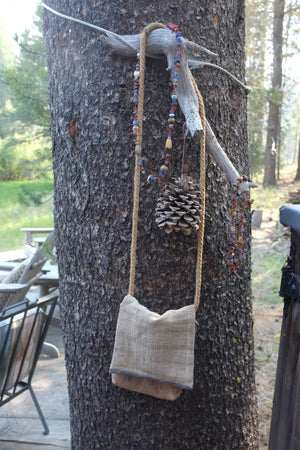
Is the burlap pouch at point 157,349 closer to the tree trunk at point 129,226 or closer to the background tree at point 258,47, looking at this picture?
the tree trunk at point 129,226

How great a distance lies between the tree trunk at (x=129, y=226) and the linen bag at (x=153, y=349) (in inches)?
5.4

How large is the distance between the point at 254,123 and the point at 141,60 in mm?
13936

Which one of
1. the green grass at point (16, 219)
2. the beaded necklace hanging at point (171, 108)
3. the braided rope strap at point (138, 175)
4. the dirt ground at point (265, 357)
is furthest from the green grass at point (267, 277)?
the green grass at point (16, 219)

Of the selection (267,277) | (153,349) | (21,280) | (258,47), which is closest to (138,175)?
(153,349)

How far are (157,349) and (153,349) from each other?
1 cm

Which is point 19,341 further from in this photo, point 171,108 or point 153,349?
point 171,108

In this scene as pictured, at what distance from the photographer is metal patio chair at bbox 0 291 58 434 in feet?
7.32

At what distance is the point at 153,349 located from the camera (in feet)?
4.07

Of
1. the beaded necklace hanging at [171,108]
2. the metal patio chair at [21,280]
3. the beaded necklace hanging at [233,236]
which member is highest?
the beaded necklace hanging at [171,108]

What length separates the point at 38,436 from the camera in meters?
2.53

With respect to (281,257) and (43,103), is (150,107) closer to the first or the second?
(43,103)

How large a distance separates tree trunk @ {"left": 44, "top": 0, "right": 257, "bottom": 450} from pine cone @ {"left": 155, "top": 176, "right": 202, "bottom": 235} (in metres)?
0.11

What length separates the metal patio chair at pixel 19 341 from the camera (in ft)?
7.32

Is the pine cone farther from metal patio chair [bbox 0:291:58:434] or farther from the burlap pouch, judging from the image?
metal patio chair [bbox 0:291:58:434]
